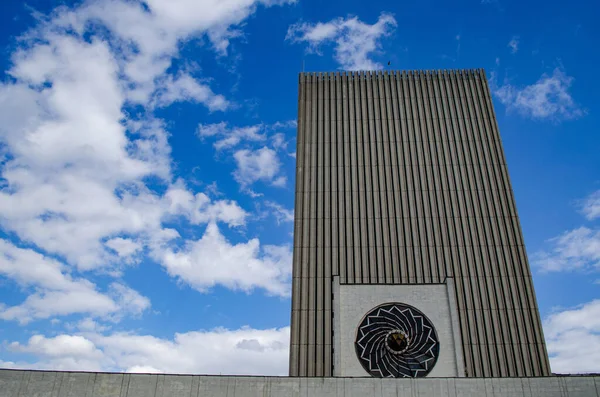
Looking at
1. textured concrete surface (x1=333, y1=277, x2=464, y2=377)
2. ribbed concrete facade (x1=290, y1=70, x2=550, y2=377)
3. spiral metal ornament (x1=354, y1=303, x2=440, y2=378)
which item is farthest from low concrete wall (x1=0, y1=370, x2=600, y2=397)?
ribbed concrete facade (x1=290, y1=70, x2=550, y2=377)

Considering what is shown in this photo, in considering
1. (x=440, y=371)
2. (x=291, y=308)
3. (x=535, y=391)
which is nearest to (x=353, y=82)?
(x=291, y=308)

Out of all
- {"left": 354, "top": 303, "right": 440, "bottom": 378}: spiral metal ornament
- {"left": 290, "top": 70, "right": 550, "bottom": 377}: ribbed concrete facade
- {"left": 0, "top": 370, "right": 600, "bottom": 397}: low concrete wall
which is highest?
{"left": 290, "top": 70, "right": 550, "bottom": 377}: ribbed concrete facade

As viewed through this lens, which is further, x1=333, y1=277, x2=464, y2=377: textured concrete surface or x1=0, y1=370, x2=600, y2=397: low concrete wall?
x1=333, y1=277, x2=464, y2=377: textured concrete surface

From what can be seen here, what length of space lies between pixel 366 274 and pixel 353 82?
1954cm

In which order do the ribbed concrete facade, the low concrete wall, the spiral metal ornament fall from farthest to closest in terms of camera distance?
the ribbed concrete facade, the spiral metal ornament, the low concrete wall

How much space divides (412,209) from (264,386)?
21.4 meters

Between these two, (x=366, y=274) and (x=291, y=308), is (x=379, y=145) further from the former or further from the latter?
(x=291, y=308)

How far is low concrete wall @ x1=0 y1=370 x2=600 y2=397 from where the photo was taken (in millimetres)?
22781

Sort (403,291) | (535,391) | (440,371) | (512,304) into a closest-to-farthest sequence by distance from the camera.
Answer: (535,391) → (440,371) → (403,291) → (512,304)

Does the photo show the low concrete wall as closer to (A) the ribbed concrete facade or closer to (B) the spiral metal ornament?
(B) the spiral metal ornament

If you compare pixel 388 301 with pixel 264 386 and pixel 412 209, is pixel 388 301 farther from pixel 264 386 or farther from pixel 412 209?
pixel 264 386

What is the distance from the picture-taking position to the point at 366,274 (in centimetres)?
3706

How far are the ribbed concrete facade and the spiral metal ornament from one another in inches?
182

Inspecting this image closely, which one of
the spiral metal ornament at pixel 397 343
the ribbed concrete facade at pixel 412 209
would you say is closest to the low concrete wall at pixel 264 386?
the spiral metal ornament at pixel 397 343
